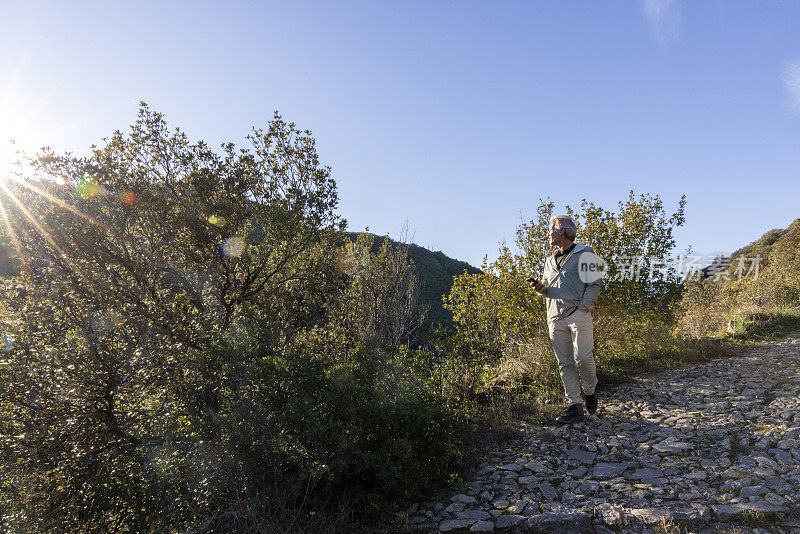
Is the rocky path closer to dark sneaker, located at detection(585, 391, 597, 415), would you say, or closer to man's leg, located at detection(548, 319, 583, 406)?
dark sneaker, located at detection(585, 391, 597, 415)

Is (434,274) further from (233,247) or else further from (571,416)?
(233,247)

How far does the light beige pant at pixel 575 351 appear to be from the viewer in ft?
16.5

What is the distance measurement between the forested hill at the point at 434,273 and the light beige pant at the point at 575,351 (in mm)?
23675

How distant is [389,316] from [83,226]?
758cm

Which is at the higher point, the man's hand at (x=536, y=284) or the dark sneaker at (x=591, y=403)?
the man's hand at (x=536, y=284)

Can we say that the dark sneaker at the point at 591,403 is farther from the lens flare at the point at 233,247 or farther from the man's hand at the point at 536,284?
the lens flare at the point at 233,247

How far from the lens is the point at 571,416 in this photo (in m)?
5.23

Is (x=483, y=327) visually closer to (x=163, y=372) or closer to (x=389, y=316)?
(x=389, y=316)

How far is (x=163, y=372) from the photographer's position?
13.6ft

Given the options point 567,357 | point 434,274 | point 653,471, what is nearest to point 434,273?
point 434,274

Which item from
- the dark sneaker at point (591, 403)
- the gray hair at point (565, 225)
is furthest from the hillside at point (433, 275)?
the gray hair at point (565, 225)

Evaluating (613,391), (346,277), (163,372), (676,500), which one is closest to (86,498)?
(163,372)

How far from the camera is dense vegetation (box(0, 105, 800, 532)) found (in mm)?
3463

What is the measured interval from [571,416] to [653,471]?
1.28 m
